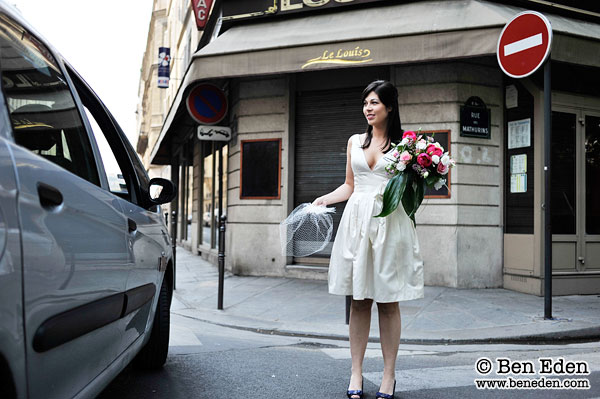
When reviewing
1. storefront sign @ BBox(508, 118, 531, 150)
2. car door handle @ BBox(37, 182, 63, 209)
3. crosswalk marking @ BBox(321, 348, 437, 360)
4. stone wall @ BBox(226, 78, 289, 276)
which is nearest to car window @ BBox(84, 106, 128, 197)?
car door handle @ BBox(37, 182, 63, 209)

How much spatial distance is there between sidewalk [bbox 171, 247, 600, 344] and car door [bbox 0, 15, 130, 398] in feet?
11.7

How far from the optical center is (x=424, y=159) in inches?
123

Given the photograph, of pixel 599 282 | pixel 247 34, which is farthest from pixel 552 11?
pixel 247 34

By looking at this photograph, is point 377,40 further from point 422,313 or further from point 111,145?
point 111,145

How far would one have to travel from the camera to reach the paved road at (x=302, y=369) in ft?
11.1

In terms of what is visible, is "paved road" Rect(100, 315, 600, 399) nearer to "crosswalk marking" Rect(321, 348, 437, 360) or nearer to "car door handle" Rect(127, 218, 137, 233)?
"crosswalk marking" Rect(321, 348, 437, 360)

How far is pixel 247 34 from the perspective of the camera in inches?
364

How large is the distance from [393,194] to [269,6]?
7266 mm

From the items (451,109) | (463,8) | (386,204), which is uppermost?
(463,8)

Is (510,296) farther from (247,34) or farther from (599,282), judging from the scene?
(247,34)

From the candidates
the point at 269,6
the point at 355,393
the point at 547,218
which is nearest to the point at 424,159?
the point at 355,393

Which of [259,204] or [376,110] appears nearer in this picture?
[376,110]

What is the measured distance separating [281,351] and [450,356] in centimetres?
142

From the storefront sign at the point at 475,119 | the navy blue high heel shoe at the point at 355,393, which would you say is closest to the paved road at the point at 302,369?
the navy blue high heel shoe at the point at 355,393
